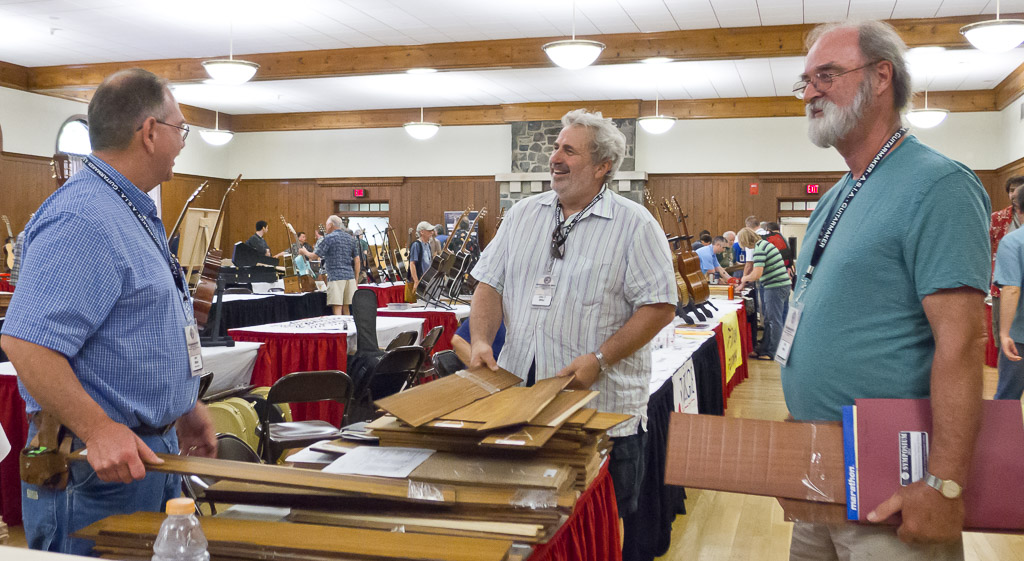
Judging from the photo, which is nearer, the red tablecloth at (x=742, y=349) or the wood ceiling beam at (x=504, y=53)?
the red tablecloth at (x=742, y=349)

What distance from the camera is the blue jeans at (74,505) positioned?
1669mm

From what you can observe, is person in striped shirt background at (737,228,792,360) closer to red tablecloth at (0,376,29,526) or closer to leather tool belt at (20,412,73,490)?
red tablecloth at (0,376,29,526)

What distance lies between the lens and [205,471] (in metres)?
1.36

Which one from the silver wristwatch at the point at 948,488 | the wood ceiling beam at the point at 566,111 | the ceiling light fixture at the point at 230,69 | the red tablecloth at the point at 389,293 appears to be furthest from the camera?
the wood ceiling beam at the point at 566,111

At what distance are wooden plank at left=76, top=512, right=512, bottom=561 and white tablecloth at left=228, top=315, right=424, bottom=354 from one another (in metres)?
4.34

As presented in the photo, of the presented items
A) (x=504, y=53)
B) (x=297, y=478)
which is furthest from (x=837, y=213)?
(x=504, y=53)

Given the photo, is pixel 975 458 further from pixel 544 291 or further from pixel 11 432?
pixel 11 432

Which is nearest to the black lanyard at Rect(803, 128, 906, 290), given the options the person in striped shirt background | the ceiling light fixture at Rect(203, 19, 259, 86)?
the person in striped shirt background

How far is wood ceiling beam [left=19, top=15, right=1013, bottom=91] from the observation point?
359 inches

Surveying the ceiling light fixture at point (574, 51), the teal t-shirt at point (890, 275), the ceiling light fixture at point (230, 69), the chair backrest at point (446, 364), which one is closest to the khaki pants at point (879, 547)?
the teal t-shirt at point (890, 275)

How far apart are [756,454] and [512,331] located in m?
1.14

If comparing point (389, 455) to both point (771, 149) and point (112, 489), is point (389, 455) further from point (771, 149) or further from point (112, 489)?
point (771, 149)

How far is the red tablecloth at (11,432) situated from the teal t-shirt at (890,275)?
3484 millimetres

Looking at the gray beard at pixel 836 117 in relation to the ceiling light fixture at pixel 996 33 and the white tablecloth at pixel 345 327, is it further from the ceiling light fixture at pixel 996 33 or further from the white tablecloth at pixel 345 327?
the ceiling light fixture at pixel 996 33
